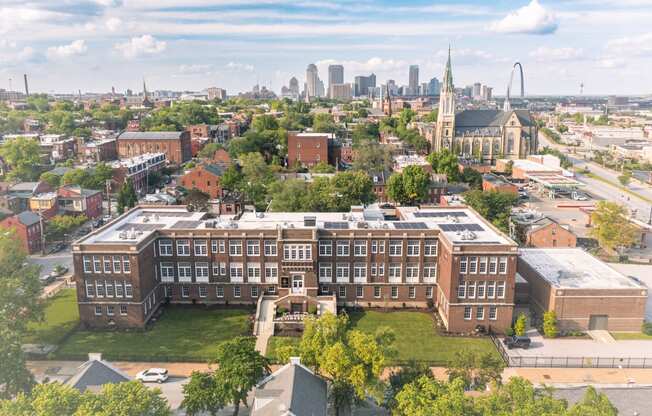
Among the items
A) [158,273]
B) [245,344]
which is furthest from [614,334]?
[158,273]

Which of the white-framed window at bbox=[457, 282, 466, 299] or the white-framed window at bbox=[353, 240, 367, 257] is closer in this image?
the white-framed window at bbox=[457, 282, 466, 299]

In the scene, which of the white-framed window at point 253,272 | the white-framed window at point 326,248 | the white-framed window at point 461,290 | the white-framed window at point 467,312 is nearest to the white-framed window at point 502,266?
the white-framed window at point 461,290

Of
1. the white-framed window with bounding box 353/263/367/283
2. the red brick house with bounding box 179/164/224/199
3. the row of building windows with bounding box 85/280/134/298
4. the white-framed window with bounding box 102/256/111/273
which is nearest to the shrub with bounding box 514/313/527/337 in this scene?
Answer: the white-framed window with bounding box 353/263/367/283

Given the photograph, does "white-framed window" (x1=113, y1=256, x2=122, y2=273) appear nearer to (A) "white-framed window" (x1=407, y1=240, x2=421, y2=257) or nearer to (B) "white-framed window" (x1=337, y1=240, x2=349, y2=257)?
(B) "white-framed window" (x1=337, y1=240, x2=349, y2=257)

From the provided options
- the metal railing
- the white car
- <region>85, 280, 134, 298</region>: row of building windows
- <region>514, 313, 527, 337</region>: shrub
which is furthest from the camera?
<region>85, 280, 134, 298</region>: row of building windows

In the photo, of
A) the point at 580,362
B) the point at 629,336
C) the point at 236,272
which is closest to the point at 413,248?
the point at 580,362

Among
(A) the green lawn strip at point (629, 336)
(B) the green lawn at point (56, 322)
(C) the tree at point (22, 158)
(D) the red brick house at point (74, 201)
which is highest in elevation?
(C) the tree at point (22, 158)

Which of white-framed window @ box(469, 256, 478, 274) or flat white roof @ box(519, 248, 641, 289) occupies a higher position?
white-framed window @ box(469, 256, 478, 274)

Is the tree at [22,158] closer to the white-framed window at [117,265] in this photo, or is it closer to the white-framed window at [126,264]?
the white-framed window at [117,265]

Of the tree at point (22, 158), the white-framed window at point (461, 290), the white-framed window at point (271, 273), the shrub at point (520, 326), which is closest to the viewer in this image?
the shrub at point (520, 326)
